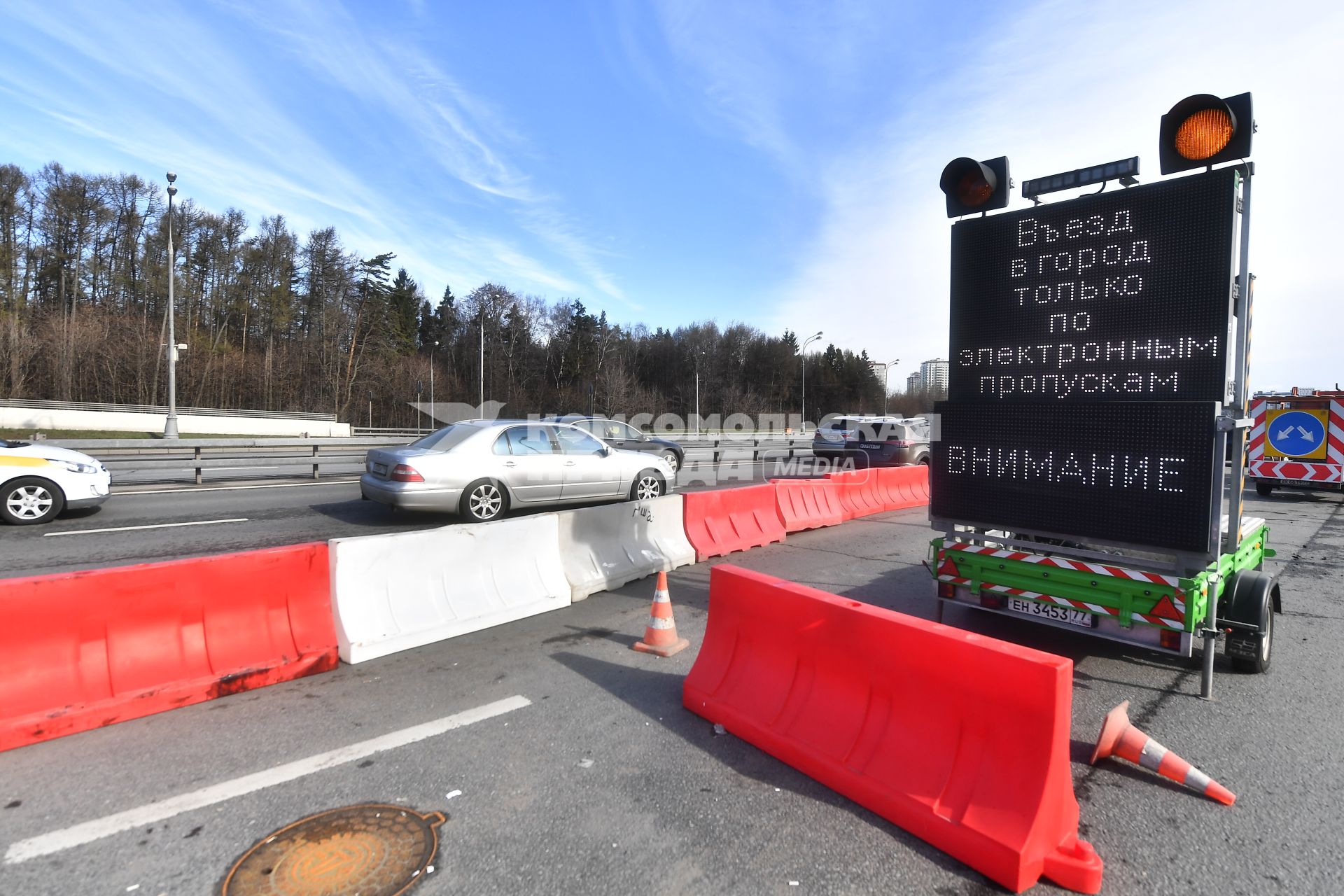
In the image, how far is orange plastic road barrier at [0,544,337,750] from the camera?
345 centimetres

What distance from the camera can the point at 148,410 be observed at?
38125mm

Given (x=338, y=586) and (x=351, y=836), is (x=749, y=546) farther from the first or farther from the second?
(x=351, y=836)

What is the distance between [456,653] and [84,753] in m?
2.07

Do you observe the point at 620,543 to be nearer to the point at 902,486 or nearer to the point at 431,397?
the point at 902,486

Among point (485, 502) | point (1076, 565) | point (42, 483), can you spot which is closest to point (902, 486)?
point (485, 502)

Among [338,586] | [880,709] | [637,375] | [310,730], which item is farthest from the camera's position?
[637,375]

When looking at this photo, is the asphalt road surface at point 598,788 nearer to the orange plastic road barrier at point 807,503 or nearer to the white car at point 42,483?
the orange plastic road barrier at point 807,503

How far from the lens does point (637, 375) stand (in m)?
75.1

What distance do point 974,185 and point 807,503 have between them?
617 cm

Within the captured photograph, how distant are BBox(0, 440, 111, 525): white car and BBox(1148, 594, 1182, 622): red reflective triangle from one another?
12.8m

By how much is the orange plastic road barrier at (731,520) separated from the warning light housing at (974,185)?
14.1 ft

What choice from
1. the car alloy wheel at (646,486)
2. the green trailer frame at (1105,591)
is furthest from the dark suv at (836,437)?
the green trailer frame at (1105,591)

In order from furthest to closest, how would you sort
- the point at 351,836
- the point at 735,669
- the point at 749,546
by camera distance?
the point at 749,546 → the point at 735,669 → the point at 351,836

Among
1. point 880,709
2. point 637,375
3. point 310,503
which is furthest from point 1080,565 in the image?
point 637,375
